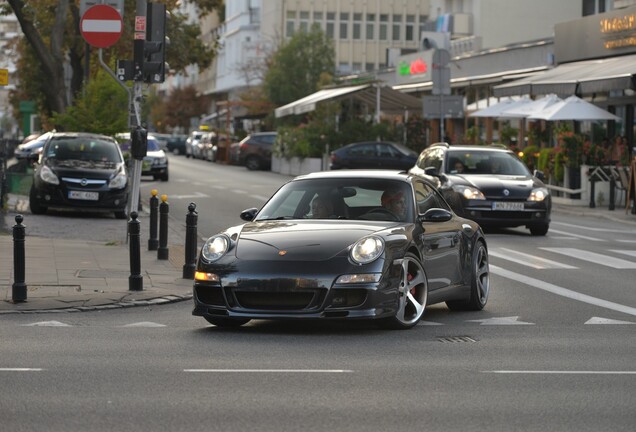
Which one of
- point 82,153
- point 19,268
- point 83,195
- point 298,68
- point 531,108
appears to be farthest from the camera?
point 298,68

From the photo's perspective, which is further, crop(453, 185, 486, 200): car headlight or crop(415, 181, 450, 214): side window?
crop(453, 185, 486, 200): car headlight

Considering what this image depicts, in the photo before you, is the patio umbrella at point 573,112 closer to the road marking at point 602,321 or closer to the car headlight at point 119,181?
the car headlight at point 119,181

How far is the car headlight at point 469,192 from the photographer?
2480 centimetres

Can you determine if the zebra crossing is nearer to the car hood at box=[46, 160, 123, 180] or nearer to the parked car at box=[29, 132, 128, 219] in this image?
the parked car at box=[29, 132, 128, 219]

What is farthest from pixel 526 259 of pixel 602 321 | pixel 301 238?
pixel 301 238

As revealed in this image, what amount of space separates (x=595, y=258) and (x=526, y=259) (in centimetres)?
110

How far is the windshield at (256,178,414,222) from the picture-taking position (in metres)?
12.7

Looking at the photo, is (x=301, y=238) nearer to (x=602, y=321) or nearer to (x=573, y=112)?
(x=602, y=321)

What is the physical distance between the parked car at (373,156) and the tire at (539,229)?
24141mm

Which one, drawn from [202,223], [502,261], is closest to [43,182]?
[202,223]

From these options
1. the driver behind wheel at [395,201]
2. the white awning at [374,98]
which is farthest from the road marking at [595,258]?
the white awning at [374,98]

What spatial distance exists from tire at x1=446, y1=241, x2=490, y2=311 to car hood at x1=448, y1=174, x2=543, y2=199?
35.4 ft

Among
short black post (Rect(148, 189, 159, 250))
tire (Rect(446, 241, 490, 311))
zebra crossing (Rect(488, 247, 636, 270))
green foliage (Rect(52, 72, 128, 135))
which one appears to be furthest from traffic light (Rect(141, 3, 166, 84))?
green foliage (Rect(52, 72, 128, 135))

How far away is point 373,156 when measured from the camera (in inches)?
1973
